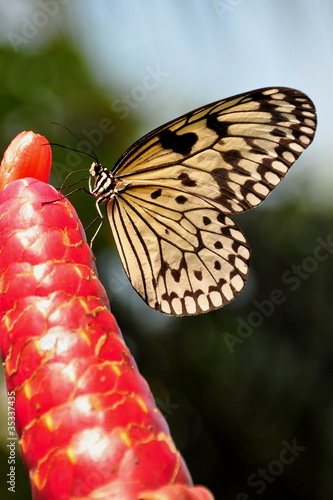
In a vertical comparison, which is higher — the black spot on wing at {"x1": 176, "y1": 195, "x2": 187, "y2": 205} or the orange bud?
the black spot on wing at {"x1": 176, "y1": 195, "x2": 187, "y2": 205}

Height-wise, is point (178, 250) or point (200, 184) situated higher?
point (200, 184)

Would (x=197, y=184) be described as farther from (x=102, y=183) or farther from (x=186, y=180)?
(x=102, y=183)

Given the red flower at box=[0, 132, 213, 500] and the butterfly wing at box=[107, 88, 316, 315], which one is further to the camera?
the butterfly wing at box=[107, 88, 316, 315]

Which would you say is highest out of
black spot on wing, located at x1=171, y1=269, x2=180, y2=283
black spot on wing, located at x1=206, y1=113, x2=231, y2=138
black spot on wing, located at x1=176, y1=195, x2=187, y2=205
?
black spot on wing, located at x1=206, y1=113, x2=231, y2=138

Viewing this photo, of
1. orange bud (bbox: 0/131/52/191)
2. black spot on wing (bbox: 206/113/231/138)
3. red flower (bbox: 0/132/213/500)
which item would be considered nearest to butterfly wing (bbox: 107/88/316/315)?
black spot on wing (bbox: 206/113/231/138)

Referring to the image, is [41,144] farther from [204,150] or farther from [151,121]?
[151,121]

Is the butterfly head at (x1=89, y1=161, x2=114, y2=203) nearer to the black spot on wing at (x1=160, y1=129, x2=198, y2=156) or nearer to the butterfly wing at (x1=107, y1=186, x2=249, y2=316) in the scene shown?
the butterfly wing at (x1=107, y1=186, x2=249, y2=316)

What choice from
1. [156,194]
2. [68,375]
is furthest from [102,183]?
[68,375]

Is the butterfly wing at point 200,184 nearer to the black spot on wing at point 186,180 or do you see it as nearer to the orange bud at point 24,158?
the black spot on wing at point 186,180
